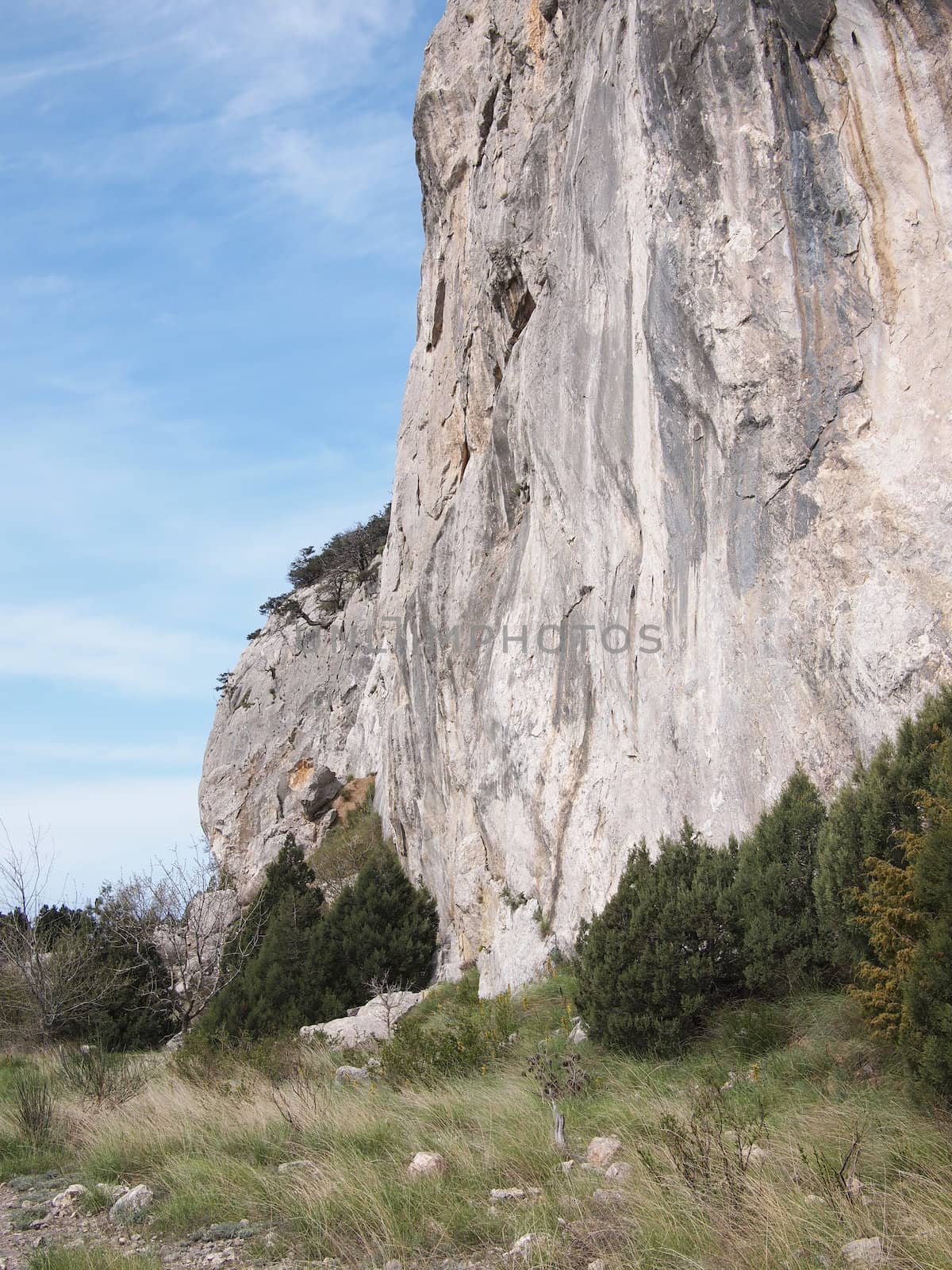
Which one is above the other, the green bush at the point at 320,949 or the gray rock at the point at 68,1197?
the green bush at the point at 320,949

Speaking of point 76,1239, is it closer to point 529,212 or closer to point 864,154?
point 864,154

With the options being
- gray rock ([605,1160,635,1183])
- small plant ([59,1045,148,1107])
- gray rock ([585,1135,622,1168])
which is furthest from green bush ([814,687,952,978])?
small plant ([59,1045,148,1107])

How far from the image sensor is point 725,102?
40.4ft

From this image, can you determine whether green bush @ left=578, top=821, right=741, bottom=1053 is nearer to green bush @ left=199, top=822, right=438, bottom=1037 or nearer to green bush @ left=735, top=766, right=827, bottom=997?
green bush @ left=735, top=766, right=827, bottom=997

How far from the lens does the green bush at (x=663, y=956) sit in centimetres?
884

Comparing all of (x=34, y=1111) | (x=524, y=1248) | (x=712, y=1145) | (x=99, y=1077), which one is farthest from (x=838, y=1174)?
(x=99, y=1077)

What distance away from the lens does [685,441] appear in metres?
12.4

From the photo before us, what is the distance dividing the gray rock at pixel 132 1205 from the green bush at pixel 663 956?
4053 millimetres

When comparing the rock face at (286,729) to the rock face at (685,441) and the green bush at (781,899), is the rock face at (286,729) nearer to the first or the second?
the rock face at (685,441)

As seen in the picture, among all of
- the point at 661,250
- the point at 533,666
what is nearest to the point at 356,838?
the point at 533,666

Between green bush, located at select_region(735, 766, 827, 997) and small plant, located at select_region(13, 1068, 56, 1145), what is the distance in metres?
6.52

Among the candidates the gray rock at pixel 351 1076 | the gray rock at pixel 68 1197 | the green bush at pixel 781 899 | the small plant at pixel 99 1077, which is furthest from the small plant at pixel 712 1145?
the small plant at pixel 99 1077

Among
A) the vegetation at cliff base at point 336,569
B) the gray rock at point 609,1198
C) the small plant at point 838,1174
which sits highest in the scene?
the vegetation at cliff base at point 336,569

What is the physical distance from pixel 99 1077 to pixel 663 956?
6.18 meters
